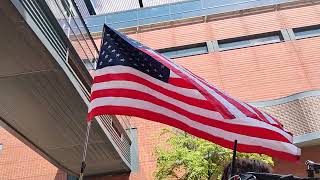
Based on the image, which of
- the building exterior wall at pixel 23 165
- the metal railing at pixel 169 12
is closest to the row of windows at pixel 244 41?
the metal railing at pixel 169 12

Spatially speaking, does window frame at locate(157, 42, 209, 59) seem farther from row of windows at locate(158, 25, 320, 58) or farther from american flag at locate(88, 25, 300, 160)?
american flag at locate(88, 25, 300, 160)

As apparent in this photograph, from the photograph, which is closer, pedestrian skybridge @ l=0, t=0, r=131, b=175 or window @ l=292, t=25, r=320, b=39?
pedestrian skybridge @ l=0, t=0, r=131, b=175

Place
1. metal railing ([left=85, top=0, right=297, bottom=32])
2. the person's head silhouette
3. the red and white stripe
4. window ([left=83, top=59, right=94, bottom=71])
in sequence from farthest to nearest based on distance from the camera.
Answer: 1. metal railing ([left=85, top=0, right=297, bottom=32])
2. window ([left=83, top=59, right=94, bottom=71])
3. the red and white stripe
4. the person's head silhouette

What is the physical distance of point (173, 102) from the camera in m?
4.68

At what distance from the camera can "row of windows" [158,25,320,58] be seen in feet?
74.0

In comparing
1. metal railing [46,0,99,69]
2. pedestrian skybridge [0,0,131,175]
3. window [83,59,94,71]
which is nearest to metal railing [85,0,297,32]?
pedestrian skybridge [0,0,131,175]

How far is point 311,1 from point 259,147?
71.0 ft

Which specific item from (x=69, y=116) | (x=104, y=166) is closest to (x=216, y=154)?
(x=69, y=116)

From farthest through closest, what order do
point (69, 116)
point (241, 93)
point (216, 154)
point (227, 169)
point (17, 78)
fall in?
1. point (241, 93)
2. point (216, 154)
3. point (69, 116)
4. point (17, 78)
5. point (227, 169)

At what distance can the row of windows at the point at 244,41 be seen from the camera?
2255cm

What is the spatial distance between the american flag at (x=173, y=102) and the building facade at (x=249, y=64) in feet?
44.5

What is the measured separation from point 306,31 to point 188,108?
1986cm

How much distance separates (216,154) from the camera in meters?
12.8

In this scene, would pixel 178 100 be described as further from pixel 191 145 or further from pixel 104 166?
pixel 104 166
